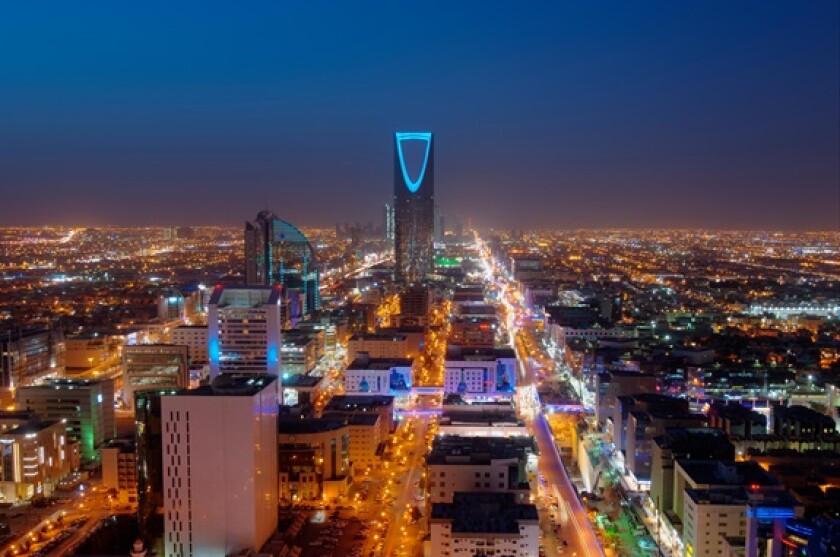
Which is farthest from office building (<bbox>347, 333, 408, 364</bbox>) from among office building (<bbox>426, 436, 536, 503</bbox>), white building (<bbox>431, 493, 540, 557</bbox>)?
white building (<bbox>431, 493, 540, 557</bbox>)

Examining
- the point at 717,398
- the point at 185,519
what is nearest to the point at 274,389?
the point at 185,519

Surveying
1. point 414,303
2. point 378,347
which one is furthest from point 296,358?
point 414,303

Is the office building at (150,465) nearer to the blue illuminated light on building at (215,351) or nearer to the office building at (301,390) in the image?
the blue illuminated light on building at (215,351)

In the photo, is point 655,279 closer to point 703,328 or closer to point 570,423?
point 703,328

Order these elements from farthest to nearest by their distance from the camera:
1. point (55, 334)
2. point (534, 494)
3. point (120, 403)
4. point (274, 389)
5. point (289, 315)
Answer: point (289, 315) → point (55, 334) → point (120, 403) → point (534, 494) → point (274, 389)

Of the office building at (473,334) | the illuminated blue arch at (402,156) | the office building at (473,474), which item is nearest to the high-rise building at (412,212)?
the illuminated blue arch at (402,156)

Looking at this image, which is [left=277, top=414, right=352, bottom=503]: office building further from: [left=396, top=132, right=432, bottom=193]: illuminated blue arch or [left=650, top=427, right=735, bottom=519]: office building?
[left=396, top=132, right=432, bottom=193]: illuminated blue arch
